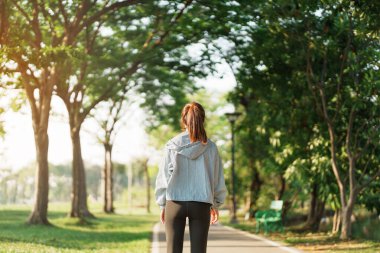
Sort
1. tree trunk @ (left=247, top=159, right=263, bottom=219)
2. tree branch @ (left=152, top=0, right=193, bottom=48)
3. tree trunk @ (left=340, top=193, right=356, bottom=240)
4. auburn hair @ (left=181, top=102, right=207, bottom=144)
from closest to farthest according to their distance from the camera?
auburn hair @ (left=181, top=102, right=207, bottom=144) < tree trunk @ (left=340, top=193, right=356, bottom=240) < tree branch @ (left=152, top=0, right=193, bottom=48) < tree trunk @ (left=247, top=159, right=263, bottom=219)

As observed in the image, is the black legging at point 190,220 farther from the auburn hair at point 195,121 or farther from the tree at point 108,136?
the tree at point 108,136

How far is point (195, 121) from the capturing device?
17.2 ft

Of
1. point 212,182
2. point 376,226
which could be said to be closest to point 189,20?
point 376,226

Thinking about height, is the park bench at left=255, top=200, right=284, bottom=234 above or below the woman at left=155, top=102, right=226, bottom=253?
below

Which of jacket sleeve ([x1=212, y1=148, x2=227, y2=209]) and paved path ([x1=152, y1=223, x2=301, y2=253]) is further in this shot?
paved path ([x1=152, y1=223, x2=301, y2=253])

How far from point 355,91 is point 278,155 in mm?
4501

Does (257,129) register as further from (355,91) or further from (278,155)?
(355,91)

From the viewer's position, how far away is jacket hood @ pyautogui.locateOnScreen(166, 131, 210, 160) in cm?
529

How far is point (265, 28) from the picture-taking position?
18000 mm

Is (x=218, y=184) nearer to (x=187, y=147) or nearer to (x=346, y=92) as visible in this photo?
(x=187, y=147)

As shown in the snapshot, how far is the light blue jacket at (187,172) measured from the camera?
17.3 ft

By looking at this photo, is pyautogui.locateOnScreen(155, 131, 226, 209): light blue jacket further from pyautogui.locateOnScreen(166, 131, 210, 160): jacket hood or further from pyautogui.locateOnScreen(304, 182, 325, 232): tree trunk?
pyautogui.locateOnScreen(304, 182, 325, 232): tree trunk

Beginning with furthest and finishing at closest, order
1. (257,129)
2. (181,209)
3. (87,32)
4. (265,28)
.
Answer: (87,32)
(257,129)
(265,28)
(181,209)

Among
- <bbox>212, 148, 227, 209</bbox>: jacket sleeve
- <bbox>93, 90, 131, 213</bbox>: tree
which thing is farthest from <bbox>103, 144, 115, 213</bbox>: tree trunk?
<bbox>212, 148, 227, 209</bbox>: jacket sleeve
